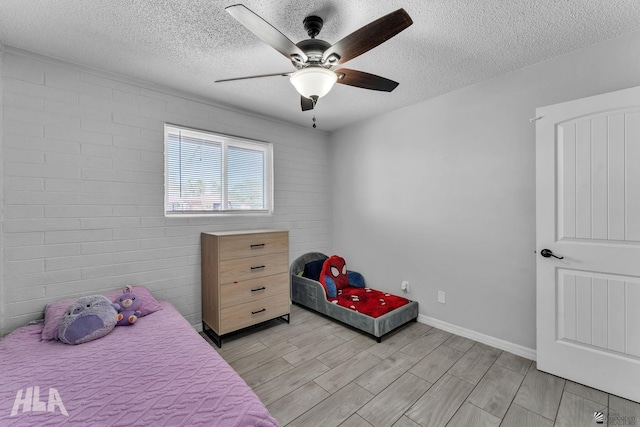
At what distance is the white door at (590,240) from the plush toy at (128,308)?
3078 millimetres

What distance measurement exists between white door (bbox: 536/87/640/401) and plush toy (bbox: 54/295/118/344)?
10.3 ft

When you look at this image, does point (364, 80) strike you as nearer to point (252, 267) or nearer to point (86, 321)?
point (252, 267)

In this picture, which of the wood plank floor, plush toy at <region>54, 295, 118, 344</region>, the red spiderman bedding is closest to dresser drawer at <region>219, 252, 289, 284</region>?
the wood plank floor

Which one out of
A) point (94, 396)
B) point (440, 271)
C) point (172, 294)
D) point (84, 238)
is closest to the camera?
point (94, 396)

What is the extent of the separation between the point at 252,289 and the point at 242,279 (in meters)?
0.16

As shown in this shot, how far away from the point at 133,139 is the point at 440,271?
323 cm

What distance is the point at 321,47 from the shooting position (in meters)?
1.55

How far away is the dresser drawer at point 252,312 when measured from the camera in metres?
2.54

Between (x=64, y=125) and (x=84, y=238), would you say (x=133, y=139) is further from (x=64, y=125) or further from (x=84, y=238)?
(x=84, y=238)

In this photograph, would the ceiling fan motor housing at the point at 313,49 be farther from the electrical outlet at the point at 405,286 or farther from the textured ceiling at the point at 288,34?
the electrical outlet at the point at 405,286

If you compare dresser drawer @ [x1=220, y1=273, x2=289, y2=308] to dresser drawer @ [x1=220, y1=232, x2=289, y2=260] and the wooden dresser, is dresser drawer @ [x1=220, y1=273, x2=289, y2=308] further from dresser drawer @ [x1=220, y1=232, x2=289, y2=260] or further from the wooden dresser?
dresser drawer @ [x1=220, y1=232, x2=289, y2=260]

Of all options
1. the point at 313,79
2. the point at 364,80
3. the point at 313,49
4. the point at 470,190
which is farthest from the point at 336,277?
the point at 313,49

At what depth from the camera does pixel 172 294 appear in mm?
2639

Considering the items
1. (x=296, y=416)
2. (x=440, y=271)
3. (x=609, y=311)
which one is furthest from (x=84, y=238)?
(x=609, y=311)
